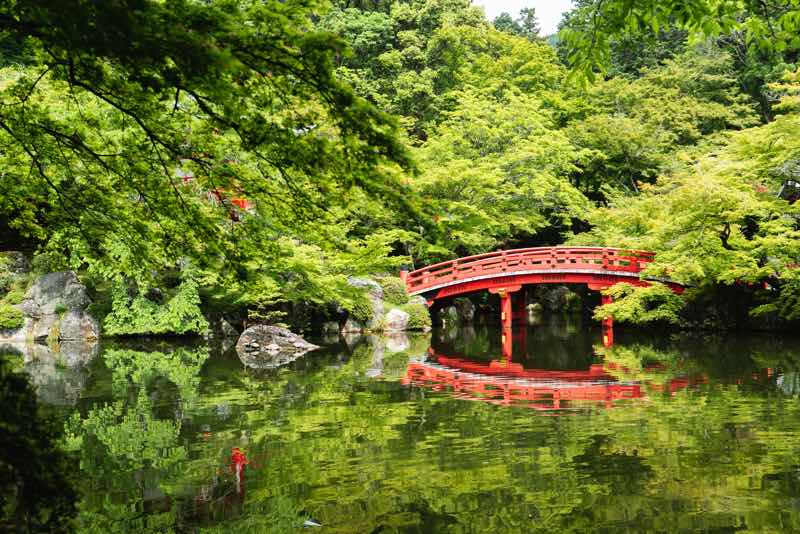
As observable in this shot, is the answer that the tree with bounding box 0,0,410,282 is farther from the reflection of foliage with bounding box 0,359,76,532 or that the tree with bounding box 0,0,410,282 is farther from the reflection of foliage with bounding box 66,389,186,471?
the reflection of foliage with bounding box 66,389,186,471

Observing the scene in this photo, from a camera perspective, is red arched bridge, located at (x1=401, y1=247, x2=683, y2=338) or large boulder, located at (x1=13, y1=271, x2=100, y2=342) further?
red arched bridge, located at (x1=401, y1=247, x2=683, y2=338)

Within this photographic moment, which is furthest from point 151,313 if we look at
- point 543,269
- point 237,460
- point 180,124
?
point 180,124

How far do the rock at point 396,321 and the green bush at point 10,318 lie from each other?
10.6 metres

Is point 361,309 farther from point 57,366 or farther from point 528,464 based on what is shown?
point 528,464

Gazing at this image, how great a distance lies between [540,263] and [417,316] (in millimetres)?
4253

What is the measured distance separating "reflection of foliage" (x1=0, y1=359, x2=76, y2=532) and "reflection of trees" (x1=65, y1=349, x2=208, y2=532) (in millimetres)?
1750

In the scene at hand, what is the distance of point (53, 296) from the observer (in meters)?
20.1

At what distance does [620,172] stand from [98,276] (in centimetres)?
1950

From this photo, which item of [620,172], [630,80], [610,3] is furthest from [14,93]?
[630,80]

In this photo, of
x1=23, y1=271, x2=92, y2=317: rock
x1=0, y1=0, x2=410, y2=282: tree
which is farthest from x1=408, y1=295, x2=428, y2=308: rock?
x1=0, y1=0, x2=410, y2=282: tree

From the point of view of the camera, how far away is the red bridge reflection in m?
9.15

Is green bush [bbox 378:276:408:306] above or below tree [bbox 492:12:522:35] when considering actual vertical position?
below

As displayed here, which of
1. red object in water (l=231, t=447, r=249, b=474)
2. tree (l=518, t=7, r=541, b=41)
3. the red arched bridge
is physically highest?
tree (l=518, t=7, r=541, b=41)

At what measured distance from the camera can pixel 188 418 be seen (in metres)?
8.28
